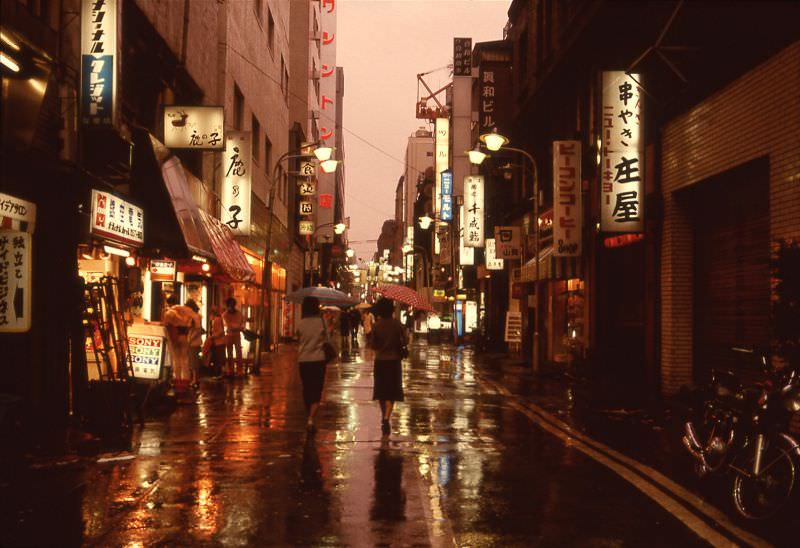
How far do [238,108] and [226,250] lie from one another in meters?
9.39

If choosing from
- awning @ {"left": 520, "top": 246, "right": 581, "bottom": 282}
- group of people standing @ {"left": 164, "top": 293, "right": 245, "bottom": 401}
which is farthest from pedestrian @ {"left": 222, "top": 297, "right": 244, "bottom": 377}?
awning @ {"left": 520, "top": 246, "right": 581, "bottom": 282}

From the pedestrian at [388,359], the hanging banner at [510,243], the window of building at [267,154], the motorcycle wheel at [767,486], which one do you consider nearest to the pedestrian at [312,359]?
the pedestrian at [388,359]

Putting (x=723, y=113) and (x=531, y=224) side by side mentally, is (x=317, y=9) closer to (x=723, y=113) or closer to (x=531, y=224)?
(x=531, y=224)

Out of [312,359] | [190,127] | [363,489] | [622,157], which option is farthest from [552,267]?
[363,489]

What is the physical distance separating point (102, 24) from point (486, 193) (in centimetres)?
3640

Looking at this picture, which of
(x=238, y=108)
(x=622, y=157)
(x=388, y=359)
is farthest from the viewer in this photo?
(x=238, y=108)

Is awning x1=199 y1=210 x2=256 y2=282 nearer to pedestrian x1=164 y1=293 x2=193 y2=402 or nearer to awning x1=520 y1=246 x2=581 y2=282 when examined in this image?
pedestrian x1=164 y1=293 x2=193 y2=402

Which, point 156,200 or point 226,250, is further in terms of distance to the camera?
point 226,250

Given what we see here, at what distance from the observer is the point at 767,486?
24.7 feet

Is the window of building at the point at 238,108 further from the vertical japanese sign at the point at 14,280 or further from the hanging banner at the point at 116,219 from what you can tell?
the vertical japanese sign at the point at 14,280

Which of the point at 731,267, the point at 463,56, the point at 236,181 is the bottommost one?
the point at 731,267

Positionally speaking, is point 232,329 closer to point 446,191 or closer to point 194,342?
point 194,342

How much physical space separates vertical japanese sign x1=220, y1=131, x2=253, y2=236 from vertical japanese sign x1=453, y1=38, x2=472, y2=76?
42.5 m

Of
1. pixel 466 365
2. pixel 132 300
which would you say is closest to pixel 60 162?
pixel 132 300
